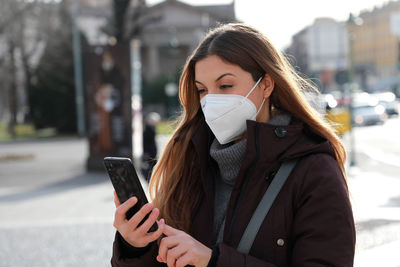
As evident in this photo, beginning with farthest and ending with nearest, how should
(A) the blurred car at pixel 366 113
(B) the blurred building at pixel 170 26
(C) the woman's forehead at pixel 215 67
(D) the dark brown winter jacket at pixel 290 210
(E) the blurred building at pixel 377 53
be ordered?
1. (E) the blurred building at pixel 377 53
2. (B) the blurred building at pixel 170 26
3. (A) the blurred car at pixel 366 113
4. (C) the woman's forehead at pixel 215 67
5. (D) the dark brown winter jacket at pixel 290 210

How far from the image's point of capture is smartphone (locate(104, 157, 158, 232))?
5.92 ft

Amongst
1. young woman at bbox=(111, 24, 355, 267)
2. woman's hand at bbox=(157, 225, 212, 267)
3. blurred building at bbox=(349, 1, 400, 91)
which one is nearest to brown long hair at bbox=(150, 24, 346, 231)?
young woman at bbox=(111, 24, 355, 267)

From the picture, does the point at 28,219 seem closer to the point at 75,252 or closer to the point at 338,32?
the point at 75,252

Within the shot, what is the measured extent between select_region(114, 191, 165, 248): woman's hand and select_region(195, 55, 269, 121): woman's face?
1.63ft

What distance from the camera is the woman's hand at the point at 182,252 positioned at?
169cm

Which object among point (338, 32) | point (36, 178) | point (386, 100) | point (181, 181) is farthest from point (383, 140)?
point (181, 181)

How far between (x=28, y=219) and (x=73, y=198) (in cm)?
231

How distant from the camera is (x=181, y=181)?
7.15 ft

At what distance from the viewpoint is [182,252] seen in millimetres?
1690

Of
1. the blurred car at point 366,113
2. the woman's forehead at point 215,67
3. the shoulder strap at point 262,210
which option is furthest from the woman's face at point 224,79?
the blurred car at point 366,113

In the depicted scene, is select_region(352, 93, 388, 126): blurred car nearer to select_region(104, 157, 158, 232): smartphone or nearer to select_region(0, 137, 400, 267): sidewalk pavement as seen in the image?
select_region(0, 137, 400, 267): sidewalk pavement

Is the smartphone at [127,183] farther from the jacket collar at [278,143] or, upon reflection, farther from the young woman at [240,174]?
the jacket collar at [278,143]

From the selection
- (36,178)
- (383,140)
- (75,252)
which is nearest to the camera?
(75,252)

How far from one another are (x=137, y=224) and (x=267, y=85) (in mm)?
690
